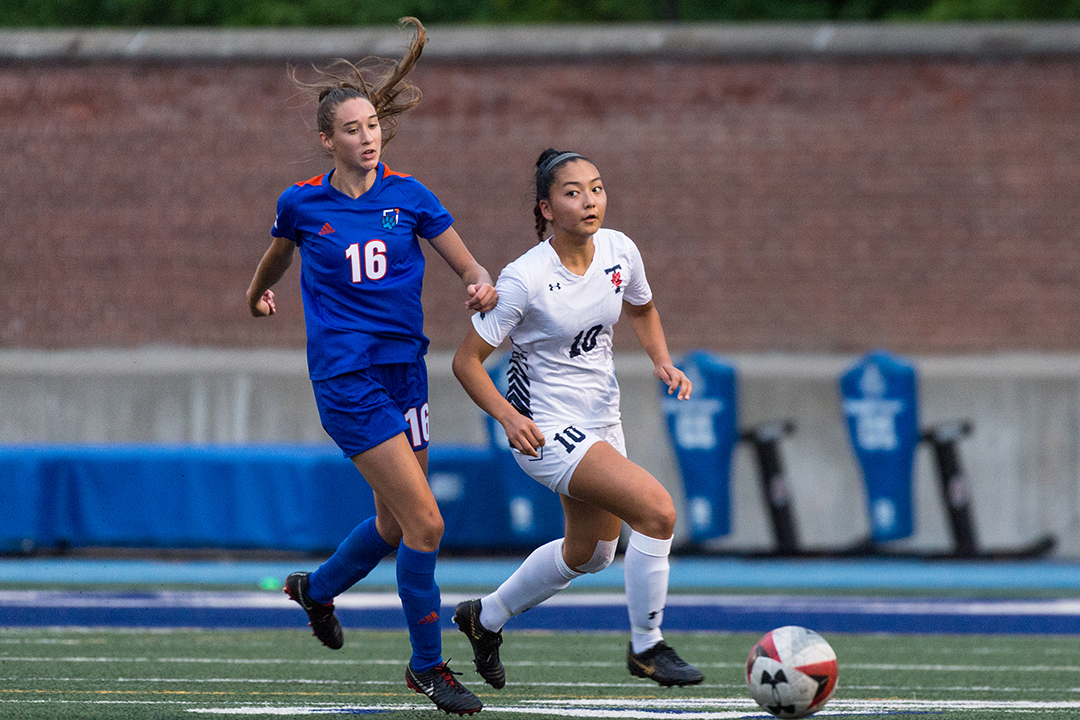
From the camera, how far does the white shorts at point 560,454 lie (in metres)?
5.69

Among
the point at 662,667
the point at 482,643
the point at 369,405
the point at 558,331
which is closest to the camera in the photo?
the point at 369,405

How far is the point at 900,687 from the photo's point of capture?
21.8 feet

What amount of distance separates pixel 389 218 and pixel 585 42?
34.8 ft

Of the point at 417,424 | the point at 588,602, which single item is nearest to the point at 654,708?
the point at 417,424

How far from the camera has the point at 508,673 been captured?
7270 mm

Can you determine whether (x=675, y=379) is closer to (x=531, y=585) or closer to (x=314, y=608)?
(x=531, y=585)

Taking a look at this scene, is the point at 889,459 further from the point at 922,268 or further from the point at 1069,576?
the point at 922,268

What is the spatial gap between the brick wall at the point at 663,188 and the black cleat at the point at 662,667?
1033cm

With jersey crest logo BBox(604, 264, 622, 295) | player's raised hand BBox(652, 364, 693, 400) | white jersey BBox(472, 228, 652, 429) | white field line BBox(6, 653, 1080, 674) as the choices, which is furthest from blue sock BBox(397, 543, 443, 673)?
white field line BBox(6, 653, 1080, 674)

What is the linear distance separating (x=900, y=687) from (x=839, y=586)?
503cm

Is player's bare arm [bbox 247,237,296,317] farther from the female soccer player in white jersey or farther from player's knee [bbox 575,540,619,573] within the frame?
player's knee [bbox 575,540,619,573]

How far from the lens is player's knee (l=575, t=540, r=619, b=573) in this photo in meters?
6.03

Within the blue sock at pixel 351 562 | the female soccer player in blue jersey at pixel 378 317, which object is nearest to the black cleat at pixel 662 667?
the female soccer player in blue jersey at pixel 378 317

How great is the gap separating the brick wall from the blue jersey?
33.4 feet
